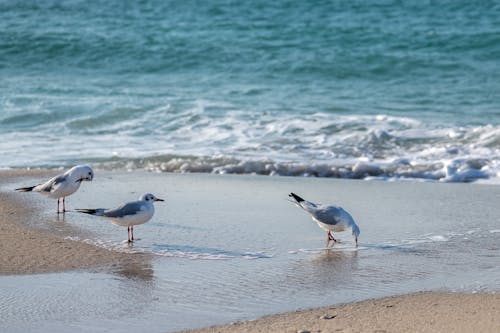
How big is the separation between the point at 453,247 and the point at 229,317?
7.38ft

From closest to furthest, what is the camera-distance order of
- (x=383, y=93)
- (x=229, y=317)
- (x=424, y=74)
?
(x=229, y=317) < (x=383, y=93) < (x=424, y=74)

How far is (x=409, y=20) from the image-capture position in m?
20.0

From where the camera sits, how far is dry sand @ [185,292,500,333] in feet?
16.0

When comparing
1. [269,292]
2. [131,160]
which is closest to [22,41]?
[131,160]

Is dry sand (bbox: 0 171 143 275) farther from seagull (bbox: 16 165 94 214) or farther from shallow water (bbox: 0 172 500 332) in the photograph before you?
seagull (bbox: 16 165 94 214)

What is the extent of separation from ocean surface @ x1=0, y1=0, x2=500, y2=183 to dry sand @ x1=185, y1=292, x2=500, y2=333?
4509mm

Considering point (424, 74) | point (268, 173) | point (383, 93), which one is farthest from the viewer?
point (424, 74)

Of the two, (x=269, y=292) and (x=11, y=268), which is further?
(x=11, y=268)

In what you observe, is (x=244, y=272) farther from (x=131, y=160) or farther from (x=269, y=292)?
(x=131, y=160)

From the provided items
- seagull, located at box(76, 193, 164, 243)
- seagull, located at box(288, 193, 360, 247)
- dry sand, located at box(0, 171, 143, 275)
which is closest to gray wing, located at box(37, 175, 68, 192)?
dry sand, located at box(0, 171, 143, 275)

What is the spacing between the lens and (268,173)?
10.1 meters

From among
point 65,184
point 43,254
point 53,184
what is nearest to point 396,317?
point 43,254

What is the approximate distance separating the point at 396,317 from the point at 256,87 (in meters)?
10.9

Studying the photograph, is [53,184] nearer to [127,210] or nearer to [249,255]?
[127,210]
